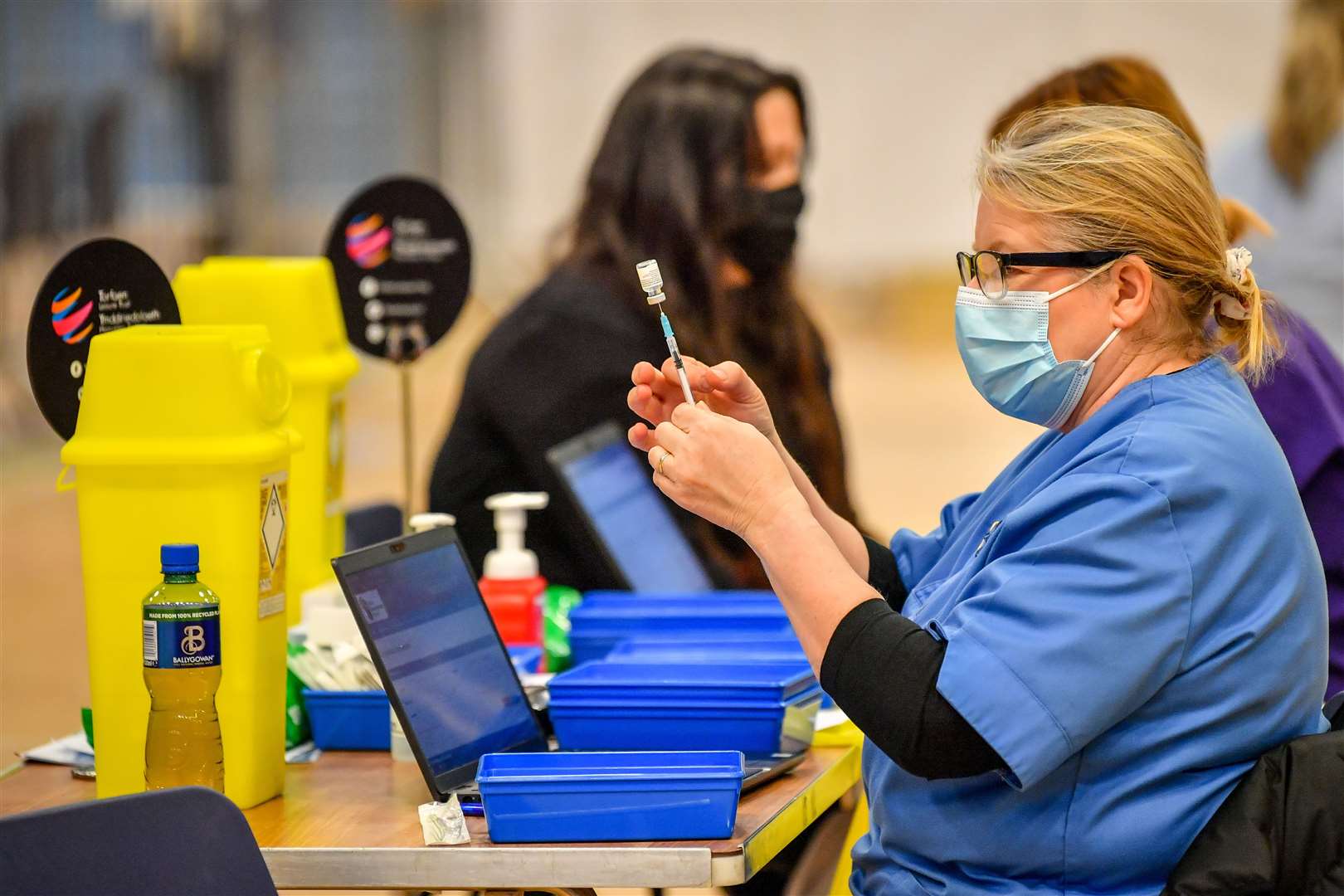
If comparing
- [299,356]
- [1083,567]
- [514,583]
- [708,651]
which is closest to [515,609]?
[514,583]

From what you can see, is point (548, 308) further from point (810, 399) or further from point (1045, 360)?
point (1045, 360)

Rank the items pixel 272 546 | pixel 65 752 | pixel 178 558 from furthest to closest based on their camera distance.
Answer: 1. pixel 65 752
2. pixel 272 546
3. pixel 178 558

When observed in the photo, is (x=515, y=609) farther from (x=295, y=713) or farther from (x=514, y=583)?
(x=295, y=713)

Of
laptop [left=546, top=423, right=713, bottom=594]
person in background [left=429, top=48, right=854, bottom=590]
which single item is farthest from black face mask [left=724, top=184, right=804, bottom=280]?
laptop [left=546, top=423, right=713, bottom=594]

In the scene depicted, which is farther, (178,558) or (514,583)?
(514,583)

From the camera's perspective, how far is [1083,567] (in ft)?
4.33

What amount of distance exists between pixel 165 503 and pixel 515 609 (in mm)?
703

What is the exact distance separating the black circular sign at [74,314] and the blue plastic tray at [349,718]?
0.42 meters

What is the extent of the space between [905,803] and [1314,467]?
82 centimetres

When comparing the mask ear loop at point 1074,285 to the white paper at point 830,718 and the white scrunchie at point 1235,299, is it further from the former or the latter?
the white paper at point 830,718

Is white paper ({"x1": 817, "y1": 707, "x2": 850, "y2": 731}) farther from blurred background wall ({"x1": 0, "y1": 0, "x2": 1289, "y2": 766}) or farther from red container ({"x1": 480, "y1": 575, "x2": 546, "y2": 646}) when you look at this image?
blurred background wall ({"x1": 0, "y1": 0, "x2": 1289, "y2": 766})

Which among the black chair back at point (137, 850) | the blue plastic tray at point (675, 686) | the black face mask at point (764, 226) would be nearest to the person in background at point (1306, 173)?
Answer: the black face mask at point (764, 226)

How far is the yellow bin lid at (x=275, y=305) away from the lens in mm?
2107

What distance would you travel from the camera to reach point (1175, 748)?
1.37m
